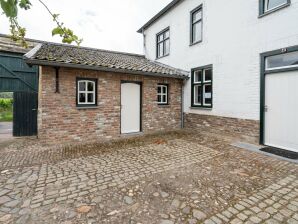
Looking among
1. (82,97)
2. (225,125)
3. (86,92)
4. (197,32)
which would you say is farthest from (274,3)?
(82,97)

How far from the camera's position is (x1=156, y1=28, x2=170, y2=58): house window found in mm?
11703

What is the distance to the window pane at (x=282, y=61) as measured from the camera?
5622mm

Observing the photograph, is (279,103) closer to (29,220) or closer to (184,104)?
(184,104)

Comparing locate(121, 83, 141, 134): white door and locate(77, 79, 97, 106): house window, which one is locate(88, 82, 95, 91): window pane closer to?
locate(77, 79, 97, 106): house window

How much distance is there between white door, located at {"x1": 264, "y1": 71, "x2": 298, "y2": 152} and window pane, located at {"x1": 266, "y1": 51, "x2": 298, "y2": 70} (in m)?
0.26

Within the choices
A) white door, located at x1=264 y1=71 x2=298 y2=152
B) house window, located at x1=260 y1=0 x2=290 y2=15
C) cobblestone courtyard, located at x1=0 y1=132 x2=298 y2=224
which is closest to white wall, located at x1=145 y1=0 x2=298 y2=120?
house window, located at x1=260 y1=0 x2=290 y2=15

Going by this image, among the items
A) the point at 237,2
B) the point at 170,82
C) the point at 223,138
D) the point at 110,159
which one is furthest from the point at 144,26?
the point at 110,159

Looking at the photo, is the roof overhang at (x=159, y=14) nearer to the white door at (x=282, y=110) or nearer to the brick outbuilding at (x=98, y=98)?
the brick outbuilding at (x=98, y=98)

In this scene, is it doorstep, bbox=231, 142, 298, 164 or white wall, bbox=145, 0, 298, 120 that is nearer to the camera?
doorstep, bbox=231, 142, 298, 164

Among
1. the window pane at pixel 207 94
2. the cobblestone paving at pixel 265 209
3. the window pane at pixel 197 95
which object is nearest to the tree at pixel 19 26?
the cobblestone paving at pixel 265 209

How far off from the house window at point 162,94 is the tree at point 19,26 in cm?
771

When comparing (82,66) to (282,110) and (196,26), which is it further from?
(282,110)

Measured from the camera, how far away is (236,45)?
7328mm

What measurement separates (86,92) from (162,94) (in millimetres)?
3725
